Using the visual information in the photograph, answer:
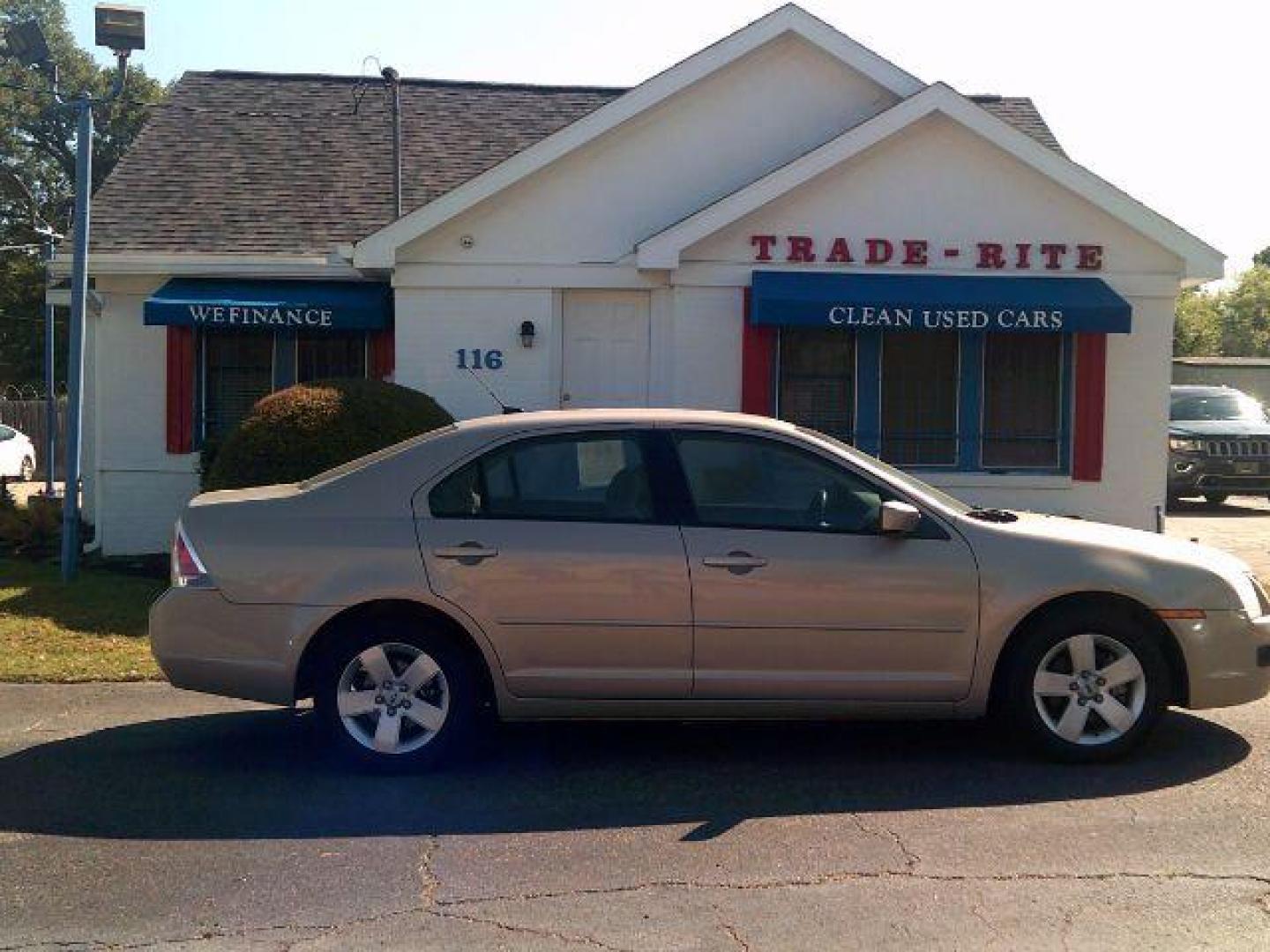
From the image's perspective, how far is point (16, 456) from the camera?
2555 cm

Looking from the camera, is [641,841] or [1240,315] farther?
[1240,315]

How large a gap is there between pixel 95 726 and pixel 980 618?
439 cm

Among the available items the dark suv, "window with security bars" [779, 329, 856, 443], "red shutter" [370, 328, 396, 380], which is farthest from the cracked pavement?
the dark suv

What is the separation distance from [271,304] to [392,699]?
763 cm

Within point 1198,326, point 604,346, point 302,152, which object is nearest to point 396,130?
point 302,152

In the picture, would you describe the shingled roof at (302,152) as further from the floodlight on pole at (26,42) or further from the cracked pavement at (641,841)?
the cracked pavement at (641,841)

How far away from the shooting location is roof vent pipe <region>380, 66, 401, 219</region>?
14742 mm

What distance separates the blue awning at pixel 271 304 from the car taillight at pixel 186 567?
6899 millimetres

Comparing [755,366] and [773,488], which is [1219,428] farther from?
[773,488]

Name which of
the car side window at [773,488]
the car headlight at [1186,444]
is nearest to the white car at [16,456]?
the car headlight at [1186,444]

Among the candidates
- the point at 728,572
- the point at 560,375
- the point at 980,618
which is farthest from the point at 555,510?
the point at 560,375

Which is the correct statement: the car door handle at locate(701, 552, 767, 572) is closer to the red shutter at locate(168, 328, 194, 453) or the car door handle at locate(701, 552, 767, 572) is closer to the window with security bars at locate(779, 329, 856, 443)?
the window with security bars at locate(779, 329, 856, 443)

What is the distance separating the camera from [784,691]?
20.1 feet

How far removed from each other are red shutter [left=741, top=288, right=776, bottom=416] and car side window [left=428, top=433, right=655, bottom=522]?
650 cm
